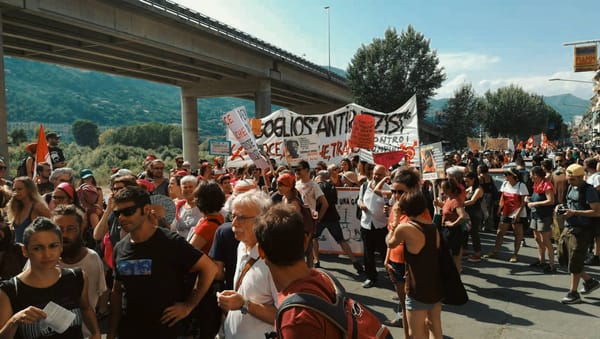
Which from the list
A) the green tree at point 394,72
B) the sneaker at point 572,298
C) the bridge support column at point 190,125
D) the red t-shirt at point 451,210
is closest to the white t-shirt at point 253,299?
the red t-shirt at point 451,210

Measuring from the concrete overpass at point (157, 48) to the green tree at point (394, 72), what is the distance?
3.99m

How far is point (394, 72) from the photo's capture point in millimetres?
44750

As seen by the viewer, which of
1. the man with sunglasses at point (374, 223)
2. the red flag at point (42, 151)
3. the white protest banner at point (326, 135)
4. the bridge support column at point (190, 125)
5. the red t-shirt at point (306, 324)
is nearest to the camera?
the red t-shirt at point (306, 324)

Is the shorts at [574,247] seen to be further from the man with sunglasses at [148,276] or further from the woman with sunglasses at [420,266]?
the man with sunglasses at [148,276]

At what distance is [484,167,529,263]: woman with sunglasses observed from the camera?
8.36 m

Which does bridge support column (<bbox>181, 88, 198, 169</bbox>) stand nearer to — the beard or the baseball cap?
the baseball cap

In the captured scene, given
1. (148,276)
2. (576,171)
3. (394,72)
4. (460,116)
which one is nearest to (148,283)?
(148,276)

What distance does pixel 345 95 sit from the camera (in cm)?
5134

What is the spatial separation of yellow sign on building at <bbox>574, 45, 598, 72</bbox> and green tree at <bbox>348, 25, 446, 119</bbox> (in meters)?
23.7

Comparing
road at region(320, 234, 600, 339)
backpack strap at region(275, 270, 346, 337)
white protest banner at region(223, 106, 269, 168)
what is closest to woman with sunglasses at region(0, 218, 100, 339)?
backpack strap at region(275, 270, 346, 337)

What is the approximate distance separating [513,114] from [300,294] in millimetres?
69370

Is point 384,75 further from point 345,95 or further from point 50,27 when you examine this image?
point 50,27

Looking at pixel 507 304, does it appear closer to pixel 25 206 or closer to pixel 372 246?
pixel 372 246

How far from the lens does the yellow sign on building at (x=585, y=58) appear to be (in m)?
20.3
